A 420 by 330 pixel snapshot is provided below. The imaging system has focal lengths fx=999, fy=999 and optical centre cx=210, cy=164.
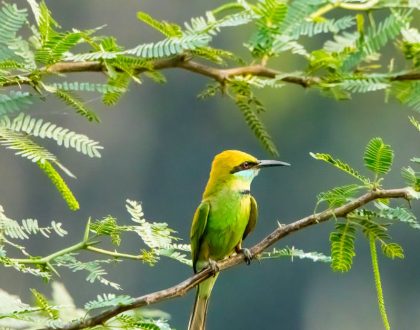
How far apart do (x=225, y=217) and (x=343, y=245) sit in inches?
19.9

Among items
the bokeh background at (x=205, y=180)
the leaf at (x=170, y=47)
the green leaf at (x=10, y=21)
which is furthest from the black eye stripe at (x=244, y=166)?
the bokeh background at (x=205, y=180)

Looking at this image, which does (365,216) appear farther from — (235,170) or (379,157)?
(235,170)

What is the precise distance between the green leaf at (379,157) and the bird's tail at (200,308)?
0.52 m

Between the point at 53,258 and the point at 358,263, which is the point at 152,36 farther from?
the point at 53,258

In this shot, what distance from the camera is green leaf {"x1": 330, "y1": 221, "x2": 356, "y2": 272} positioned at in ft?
2.81

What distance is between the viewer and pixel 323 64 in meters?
1.11

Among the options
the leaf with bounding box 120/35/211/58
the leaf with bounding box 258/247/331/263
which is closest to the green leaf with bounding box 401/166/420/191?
the leaf with bounding box 258/247/331/263

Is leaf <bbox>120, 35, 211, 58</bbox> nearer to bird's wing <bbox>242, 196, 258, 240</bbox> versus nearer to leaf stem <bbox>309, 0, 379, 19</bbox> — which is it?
leaf stem <bbox>309, 0, 379, 19</bbox>

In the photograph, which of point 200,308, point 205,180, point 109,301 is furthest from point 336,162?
point 205,180

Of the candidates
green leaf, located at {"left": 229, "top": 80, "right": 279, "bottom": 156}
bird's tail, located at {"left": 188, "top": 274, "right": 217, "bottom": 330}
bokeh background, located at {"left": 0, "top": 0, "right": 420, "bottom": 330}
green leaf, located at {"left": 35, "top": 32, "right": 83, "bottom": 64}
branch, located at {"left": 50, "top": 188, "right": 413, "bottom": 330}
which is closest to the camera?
branch, located at {"left": 50, "top": 188, "right": 413, "bottom": 330}

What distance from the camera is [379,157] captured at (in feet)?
2.70

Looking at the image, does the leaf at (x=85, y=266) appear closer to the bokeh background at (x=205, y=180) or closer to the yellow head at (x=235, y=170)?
the yellow head at (x=235, y=170)

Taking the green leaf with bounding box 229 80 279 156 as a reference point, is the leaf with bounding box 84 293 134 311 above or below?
below

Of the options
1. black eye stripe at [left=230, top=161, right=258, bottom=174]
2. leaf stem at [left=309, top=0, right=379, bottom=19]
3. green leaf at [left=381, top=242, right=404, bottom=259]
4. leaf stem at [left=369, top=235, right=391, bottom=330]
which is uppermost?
leaf stem at [left=309, top=0, right=379, bottom=19]
